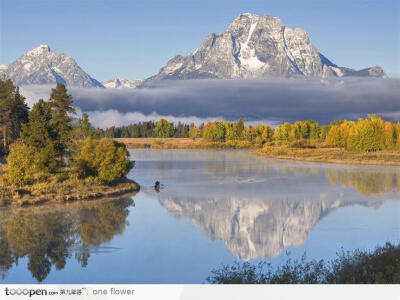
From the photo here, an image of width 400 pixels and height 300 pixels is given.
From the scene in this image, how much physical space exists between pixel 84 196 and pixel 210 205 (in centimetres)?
1009

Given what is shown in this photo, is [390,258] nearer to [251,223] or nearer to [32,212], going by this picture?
[251,223]

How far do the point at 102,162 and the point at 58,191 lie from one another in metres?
6.57

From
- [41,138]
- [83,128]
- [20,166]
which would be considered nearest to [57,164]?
[41,138]

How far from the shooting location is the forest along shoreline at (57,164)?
3722 cm

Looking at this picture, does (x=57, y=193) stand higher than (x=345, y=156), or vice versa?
(x=57, y=193)

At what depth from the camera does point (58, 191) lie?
1478 inches

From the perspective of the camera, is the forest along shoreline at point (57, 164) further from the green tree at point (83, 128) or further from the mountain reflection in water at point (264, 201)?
the green tree at point (83, 128)

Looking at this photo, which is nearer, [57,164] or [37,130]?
[57,164]

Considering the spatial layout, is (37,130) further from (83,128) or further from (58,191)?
(83,128)

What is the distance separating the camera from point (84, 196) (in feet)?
123

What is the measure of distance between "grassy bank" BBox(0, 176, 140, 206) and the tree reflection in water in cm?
234

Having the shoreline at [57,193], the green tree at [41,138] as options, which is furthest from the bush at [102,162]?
the green tree at [41,138]
